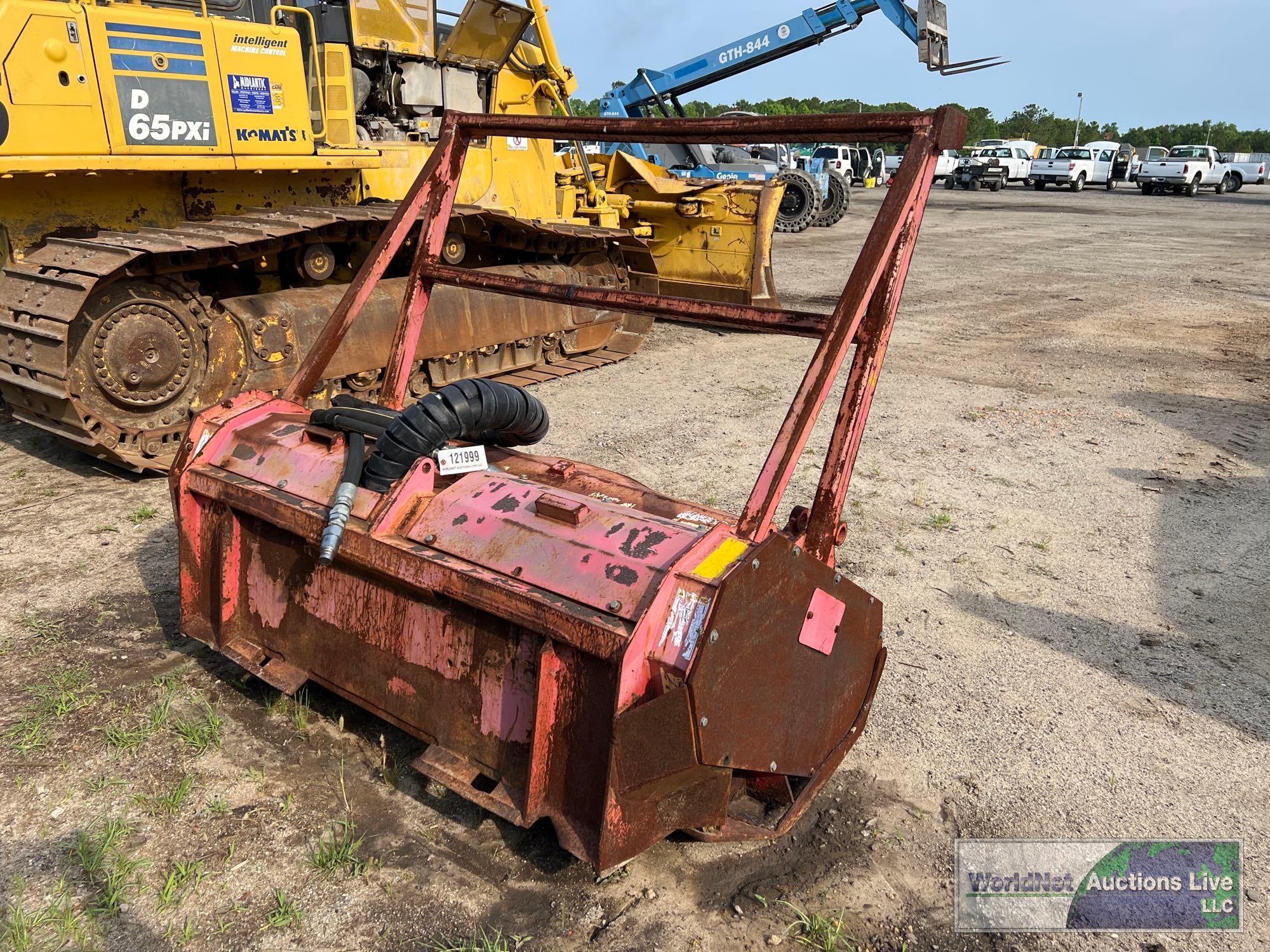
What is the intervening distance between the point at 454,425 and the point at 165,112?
3392 millimetres

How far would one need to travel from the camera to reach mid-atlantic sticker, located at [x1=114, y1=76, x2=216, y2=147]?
477 centimetres

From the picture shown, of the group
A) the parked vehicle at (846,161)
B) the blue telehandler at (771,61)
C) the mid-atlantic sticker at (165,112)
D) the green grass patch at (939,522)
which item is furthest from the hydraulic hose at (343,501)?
the parked vehicle at (846,161)

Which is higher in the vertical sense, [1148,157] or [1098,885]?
[1148,157]

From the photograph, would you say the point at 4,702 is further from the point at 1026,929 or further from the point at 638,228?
the point at 638,228

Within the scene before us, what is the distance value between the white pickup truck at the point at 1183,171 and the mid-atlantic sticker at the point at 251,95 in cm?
3360

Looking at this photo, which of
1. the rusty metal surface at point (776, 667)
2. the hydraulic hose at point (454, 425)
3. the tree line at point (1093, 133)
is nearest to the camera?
the rusty metal surface at point (776, 667)

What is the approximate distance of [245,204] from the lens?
582cm

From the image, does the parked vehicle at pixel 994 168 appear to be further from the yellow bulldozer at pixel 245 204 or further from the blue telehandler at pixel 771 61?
the yellow bulldozer at pixel 245 204

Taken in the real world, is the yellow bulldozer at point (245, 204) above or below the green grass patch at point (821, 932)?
above

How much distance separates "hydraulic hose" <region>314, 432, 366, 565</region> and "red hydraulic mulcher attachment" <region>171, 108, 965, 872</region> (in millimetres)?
32

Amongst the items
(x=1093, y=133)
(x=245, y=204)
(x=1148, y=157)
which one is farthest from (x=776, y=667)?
(x=1093, y=133)

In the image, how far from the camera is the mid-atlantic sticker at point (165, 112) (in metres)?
4.77

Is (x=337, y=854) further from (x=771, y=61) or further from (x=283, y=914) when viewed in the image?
(x=771, y=61)

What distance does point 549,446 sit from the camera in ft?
18.1
